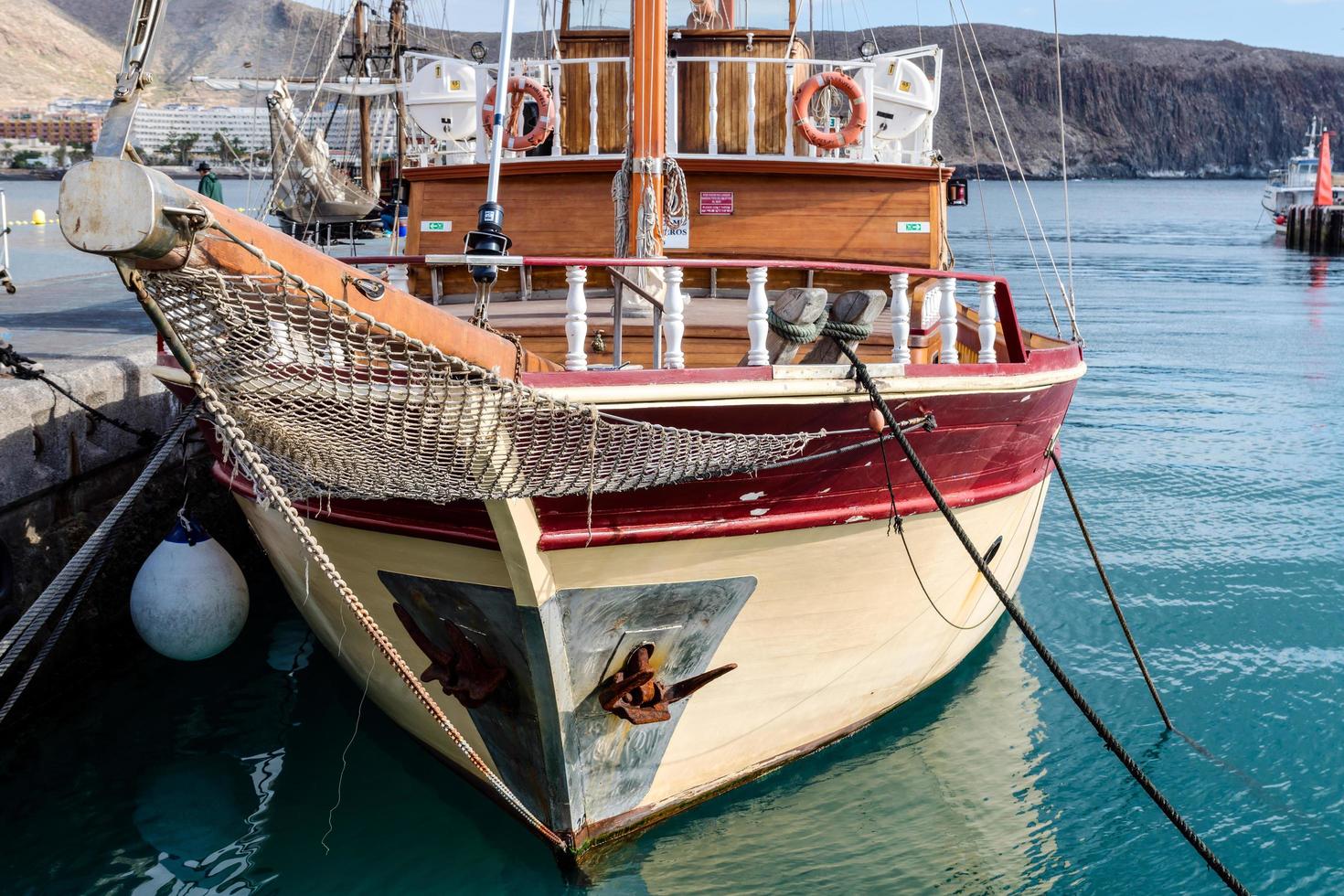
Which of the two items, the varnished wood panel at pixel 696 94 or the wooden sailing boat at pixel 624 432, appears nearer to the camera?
the wooden sailing boat at pixel 624 432

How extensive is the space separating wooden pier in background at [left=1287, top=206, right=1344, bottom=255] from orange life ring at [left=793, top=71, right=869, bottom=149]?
46.6 metres

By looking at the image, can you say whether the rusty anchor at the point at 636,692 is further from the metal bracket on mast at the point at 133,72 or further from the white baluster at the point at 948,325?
the metal bracket on mast at the point at 133,72

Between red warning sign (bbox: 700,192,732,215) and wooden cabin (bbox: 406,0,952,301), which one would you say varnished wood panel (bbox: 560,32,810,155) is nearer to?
wooden cabin (bbox: 406,0,952,301)

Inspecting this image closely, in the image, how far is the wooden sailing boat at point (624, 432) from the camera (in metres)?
3.66

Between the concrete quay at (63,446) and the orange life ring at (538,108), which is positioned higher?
the orange life ring at (538,108)

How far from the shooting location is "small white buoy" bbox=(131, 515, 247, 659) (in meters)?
6.60

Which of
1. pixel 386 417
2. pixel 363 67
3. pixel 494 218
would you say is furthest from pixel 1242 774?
pixel 363 67

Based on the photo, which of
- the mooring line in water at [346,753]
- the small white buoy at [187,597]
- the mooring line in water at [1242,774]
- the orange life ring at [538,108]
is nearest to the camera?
the mooring line in water at [346,753]

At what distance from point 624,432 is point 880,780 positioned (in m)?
3.07

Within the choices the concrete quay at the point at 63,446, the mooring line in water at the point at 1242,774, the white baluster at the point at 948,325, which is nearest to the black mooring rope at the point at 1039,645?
the white baluster at the point at 948,325

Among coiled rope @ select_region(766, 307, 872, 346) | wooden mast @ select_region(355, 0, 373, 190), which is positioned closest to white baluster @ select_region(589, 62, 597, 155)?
coiled rope @ select_region(766, 307, 872, 346)

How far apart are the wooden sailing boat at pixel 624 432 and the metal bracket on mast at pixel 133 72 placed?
0.01 metres

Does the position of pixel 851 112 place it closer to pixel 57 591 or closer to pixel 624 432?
pixel 624 432

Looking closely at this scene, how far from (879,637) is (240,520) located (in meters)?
5.77
